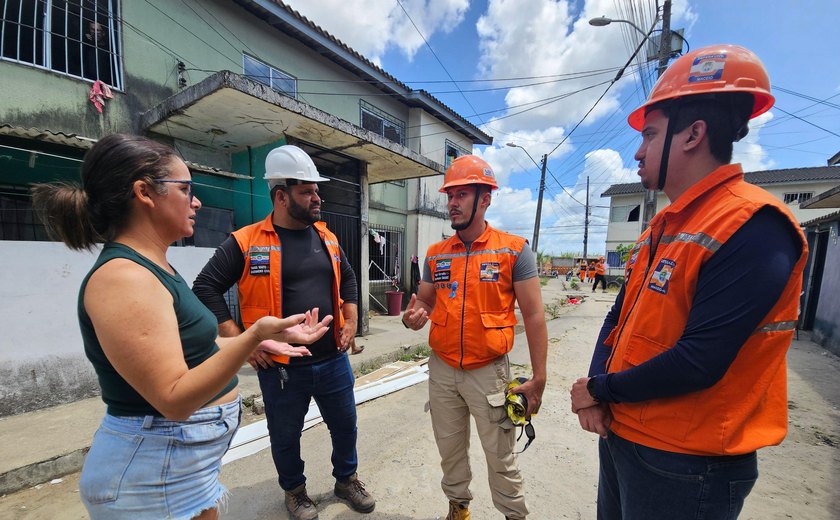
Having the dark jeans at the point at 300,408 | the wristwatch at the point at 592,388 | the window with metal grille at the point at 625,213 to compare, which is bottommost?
the dark jeans at the point at 300,408

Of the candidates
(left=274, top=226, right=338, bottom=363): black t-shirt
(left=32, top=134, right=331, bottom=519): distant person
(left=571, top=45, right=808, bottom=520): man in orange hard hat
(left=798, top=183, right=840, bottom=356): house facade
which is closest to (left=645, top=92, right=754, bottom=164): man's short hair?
(left=571, top=45, right=808, bottom=520): man in orange hard hat

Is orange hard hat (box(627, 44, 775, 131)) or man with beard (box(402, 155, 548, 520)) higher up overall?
orange hard hat (box(627, 44, 775, 131))

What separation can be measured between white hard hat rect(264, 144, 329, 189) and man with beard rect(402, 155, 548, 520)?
2.88ft

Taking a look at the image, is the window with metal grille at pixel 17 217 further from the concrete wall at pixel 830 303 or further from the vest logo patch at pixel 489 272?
the concrete wall at pixel 830 303

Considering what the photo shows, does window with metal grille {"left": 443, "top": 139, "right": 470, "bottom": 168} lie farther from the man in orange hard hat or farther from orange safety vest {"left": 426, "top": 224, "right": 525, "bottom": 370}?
the man in orange hard hat

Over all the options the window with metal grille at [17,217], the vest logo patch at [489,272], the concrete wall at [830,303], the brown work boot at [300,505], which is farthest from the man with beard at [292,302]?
the concrete wall at [830,303]

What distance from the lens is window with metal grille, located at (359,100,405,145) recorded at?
28.5 feet

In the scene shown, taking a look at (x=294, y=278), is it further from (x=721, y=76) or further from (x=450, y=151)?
(x=450, y=151)

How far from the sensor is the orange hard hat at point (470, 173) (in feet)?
6.86

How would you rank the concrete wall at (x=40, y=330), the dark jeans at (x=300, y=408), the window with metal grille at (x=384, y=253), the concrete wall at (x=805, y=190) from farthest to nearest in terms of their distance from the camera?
the concrete wall at (x=805, y=190) → the window with metal grille at (x=384, y=253) → the concrete wall at (x=40, y=330) → the dark jeans at (x=300, y=408)

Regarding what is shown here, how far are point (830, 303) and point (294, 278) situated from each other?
404 inches

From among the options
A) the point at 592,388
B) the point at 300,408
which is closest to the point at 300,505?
the point at 300,408

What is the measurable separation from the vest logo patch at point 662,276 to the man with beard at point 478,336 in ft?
2.84

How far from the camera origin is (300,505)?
2217 millimetres
